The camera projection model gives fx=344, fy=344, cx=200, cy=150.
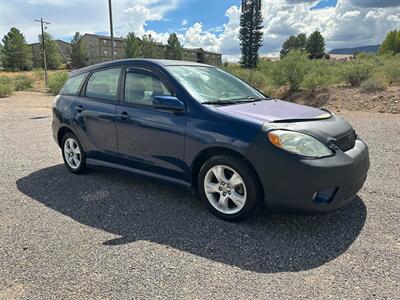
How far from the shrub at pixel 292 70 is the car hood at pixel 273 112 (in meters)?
11.2

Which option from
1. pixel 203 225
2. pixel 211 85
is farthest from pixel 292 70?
pixel 203 225

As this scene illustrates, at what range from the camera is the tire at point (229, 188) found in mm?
3262

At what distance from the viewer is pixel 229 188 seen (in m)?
3.44

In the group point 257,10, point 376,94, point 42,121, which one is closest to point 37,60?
point 257,10

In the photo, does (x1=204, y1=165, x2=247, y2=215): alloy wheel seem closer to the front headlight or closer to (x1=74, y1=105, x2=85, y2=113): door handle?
the front headlight

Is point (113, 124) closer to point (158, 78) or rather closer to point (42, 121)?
point (158, 78)

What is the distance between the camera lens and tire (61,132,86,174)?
504 cm

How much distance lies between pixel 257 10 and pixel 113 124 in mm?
71034

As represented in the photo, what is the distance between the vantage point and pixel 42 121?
1144 centimetres

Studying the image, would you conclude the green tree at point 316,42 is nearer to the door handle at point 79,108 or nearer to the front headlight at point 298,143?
the door handle at point 79,108

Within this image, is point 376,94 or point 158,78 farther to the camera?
point 376,94

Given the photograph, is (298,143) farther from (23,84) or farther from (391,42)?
(391,42)

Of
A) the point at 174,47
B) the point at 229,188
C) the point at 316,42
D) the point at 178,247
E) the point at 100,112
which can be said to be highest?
the point at 316,42

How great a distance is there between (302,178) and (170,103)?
154 cm
